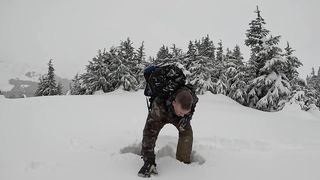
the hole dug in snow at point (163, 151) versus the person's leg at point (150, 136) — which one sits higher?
the person's leg at point (150, 136)

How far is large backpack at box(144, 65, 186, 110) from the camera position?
170 inches

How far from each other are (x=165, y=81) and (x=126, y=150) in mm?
1549

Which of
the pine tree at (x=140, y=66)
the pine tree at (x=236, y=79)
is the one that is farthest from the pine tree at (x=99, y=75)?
the pine tree at (x=236, y=79)

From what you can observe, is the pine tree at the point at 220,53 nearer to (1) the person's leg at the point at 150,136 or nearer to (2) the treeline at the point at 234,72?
(2) the treeline at the point at 234,72

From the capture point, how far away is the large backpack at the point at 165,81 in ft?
14.2

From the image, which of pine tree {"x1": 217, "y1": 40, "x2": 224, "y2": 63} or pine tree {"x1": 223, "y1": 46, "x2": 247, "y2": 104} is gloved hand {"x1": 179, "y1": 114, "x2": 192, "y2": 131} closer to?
pine tree {"x1": 223, "y1": 46, "x2": 247, "y2": 104}

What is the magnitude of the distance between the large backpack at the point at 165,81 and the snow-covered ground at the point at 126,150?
3.60 feet

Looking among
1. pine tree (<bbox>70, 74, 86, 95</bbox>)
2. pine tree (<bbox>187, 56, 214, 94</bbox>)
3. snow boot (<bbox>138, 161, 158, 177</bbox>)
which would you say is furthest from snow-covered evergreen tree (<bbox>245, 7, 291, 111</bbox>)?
pine tree (<bbox>70, 74, 86, 95</bbox>)

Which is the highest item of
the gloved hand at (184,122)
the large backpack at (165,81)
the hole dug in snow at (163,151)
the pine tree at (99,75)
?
the pine tree at (99,75)

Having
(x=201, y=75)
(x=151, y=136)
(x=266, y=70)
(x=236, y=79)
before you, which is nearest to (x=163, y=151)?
(x=151, y=136)

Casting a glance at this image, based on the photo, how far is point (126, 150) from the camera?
5.15 metres

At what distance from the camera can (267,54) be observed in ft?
70.9

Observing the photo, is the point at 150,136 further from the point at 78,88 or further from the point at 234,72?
the point at 78,88

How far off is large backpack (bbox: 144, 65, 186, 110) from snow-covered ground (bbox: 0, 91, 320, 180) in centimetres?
110
